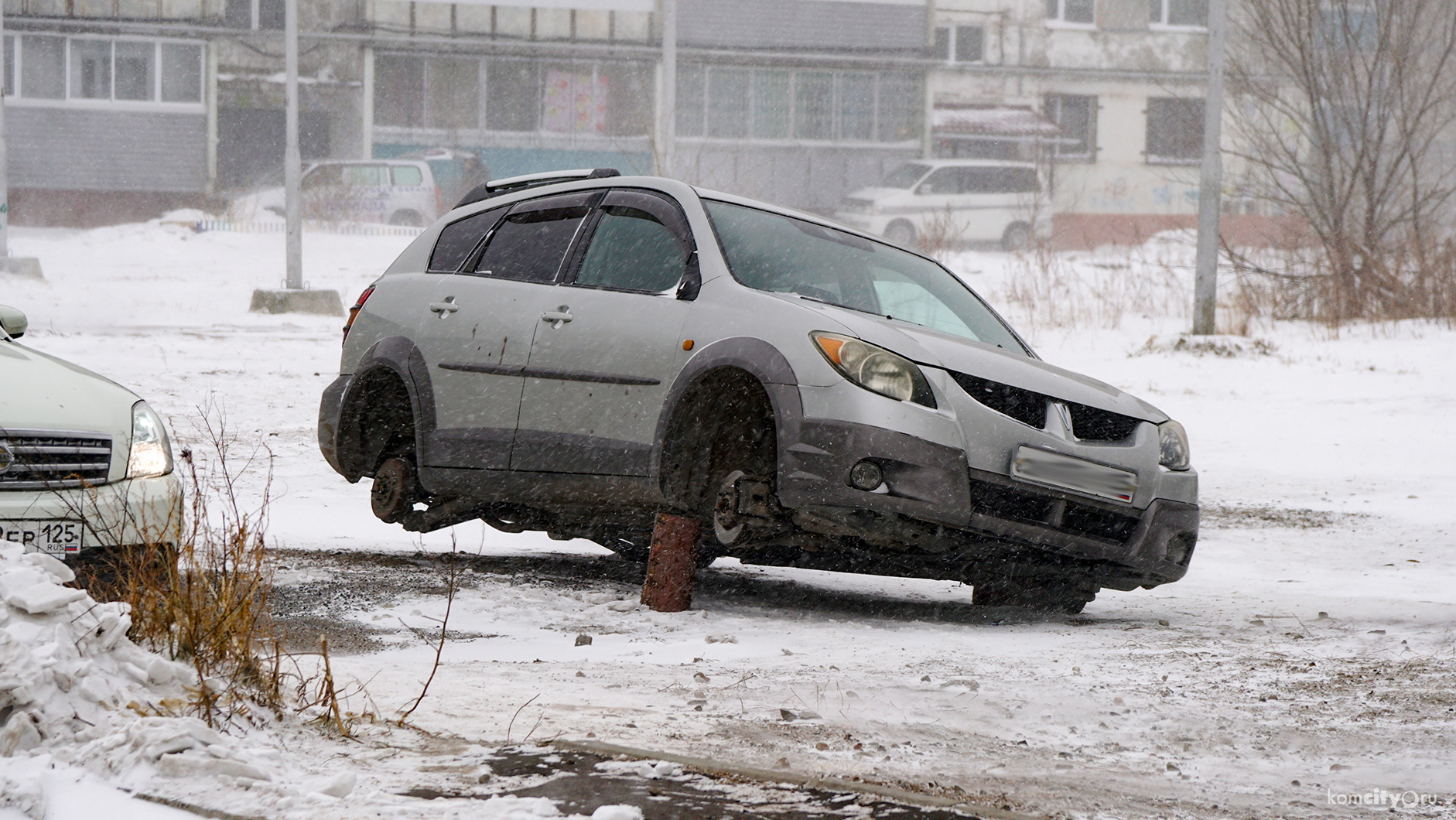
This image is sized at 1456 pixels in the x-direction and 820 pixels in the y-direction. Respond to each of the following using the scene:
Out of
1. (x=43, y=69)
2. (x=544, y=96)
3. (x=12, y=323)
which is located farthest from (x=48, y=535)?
(x=43, y=69)

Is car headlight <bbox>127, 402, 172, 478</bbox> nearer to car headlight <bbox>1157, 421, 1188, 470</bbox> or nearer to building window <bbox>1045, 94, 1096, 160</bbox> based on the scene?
car headlight <bbox>1157, 421, 1188, 470</bbox>

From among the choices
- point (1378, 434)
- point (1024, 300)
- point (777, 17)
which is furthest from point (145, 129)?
point (1378, 434)

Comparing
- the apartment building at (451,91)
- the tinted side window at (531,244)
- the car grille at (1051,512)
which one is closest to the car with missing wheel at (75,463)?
the tinted side window at (531,244)

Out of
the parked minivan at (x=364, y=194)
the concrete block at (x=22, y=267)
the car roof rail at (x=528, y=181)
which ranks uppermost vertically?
the parked minivan at (x=364, y=194)

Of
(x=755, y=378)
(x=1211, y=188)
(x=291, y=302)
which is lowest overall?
(x=291, y=302)

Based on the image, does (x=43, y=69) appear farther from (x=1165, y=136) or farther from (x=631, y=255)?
(x=631, y=255)

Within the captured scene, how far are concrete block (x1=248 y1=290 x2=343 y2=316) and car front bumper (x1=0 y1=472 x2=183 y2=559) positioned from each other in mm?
17450

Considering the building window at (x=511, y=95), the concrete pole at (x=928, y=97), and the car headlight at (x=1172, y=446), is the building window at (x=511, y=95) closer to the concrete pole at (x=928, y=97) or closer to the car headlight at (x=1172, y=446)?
the concrete pole at (x=928, y=97)

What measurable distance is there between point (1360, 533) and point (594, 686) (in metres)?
5.77

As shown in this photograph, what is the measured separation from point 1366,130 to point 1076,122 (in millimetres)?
26561

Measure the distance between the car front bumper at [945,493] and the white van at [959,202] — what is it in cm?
2814

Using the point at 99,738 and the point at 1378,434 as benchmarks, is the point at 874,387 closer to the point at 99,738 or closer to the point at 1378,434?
the point at 99,738

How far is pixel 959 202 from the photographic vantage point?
1481 inches

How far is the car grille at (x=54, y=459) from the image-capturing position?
497 cm
